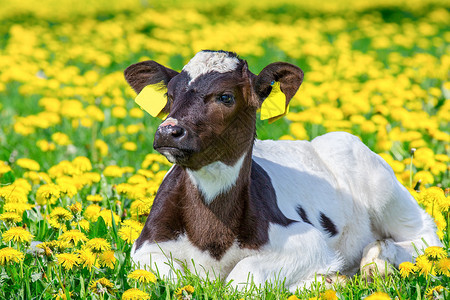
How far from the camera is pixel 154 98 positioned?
444 centimetres

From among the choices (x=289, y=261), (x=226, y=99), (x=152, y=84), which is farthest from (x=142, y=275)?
(x=152, y=84)

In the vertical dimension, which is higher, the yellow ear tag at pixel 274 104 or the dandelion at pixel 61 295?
the yellow ear tag at pixel 274 104

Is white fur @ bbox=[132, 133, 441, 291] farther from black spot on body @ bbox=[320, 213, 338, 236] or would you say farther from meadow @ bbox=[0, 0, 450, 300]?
meadow @ bbox=[0, 0, 450, 300]

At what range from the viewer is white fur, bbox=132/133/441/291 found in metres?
4.08

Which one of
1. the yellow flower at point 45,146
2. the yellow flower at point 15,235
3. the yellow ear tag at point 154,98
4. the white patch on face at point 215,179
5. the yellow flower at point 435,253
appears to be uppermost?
the yellow ear tag at point 154,98

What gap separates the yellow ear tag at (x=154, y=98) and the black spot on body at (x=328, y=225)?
141cm

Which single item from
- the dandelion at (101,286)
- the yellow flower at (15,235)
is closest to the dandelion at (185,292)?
the dandelion at (101,286)

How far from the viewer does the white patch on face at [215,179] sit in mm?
4043

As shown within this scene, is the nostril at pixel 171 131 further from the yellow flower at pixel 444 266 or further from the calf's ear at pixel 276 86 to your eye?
the yellow flower at pixel 444 266

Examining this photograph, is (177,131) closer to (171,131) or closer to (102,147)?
(171,131)

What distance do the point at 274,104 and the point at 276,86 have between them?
0.13 metres

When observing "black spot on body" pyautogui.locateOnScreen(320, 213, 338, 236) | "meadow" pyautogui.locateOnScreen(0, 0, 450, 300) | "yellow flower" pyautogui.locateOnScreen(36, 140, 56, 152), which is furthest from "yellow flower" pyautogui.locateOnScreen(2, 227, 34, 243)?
"yellow flower" pyautogui.locateOnScreen(36, 140, 56, 152)

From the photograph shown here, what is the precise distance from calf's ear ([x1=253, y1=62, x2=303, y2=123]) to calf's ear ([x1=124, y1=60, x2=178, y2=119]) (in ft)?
2.07

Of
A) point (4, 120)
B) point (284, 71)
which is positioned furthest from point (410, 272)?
point (4, 120)
